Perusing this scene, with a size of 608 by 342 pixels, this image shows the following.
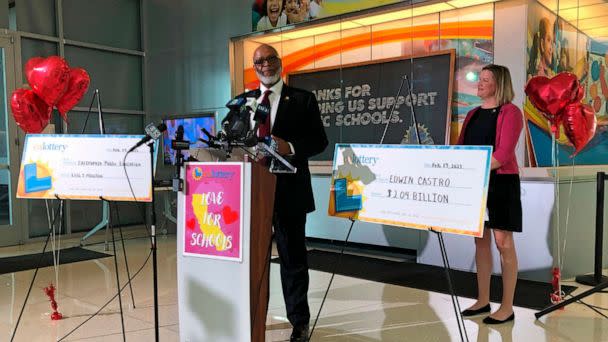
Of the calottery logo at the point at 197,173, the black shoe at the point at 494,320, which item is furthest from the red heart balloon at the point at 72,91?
the black shoe at the point at 494,320

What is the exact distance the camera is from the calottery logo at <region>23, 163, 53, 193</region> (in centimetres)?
271

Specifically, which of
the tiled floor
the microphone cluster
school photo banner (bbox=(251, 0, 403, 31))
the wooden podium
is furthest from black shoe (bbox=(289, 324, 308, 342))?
school photo banner (bbox=(251, 0, 403, 31))

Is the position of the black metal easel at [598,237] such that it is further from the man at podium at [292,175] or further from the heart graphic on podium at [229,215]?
the heart graphic on podium at [229,215]

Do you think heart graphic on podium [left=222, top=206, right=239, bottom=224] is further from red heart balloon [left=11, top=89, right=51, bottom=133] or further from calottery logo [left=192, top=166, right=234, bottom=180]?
red heart balloon [left=11, top=89, right=51, bottom=133]

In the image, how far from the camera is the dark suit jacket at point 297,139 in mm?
2492

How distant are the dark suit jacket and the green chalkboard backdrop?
2.24 m

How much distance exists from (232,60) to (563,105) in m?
4.13

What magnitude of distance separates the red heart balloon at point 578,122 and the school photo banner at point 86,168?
254cm

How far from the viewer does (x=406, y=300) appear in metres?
3.43

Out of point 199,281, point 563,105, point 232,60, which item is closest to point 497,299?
point 563,105

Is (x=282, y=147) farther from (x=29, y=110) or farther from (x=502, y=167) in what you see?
(x=29, y=110)

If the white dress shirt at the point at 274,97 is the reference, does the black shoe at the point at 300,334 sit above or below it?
below

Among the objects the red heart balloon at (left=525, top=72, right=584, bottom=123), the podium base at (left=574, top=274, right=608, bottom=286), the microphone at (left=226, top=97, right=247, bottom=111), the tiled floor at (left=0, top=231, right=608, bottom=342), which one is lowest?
the tiled floor at (left=0, top=231, right=608, bottom=342)

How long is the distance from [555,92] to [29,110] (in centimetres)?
334
